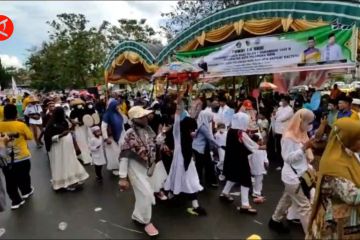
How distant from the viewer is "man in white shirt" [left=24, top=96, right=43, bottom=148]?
12.0 metres

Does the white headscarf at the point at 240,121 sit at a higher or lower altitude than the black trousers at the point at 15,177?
higher

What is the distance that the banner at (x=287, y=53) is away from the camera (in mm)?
7223

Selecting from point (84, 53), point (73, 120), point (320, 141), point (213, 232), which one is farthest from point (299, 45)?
point (84, 53)

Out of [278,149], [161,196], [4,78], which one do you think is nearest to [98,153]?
[161,196]

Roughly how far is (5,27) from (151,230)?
4759 mm

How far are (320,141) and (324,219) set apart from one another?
149cm

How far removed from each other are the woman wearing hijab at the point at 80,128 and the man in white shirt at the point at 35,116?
366cm

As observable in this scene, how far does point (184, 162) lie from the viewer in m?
5.25

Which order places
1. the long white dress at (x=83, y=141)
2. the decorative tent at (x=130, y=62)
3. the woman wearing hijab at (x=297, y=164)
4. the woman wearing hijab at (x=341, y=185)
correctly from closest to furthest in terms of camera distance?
the woman wearing hijab at (x=341, y=185) < the woman wearing hijab at (x=297, y=164) < the long white dress at (x=83, y=141) < the decorative tent at (x=130, y=62)

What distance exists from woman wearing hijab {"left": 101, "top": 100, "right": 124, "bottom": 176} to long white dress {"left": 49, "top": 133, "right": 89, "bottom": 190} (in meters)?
0.83

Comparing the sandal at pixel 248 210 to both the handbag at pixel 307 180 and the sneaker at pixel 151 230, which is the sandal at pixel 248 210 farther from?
the sneaker at pixel 151 230

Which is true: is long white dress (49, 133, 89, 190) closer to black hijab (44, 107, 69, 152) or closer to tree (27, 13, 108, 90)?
black hijab (44, 107, 69, 152)

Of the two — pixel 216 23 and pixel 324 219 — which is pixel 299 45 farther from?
pixel 324 219

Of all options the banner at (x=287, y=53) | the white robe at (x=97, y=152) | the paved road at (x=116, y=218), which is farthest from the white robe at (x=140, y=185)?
A: the banner at (x=287, y=53)
